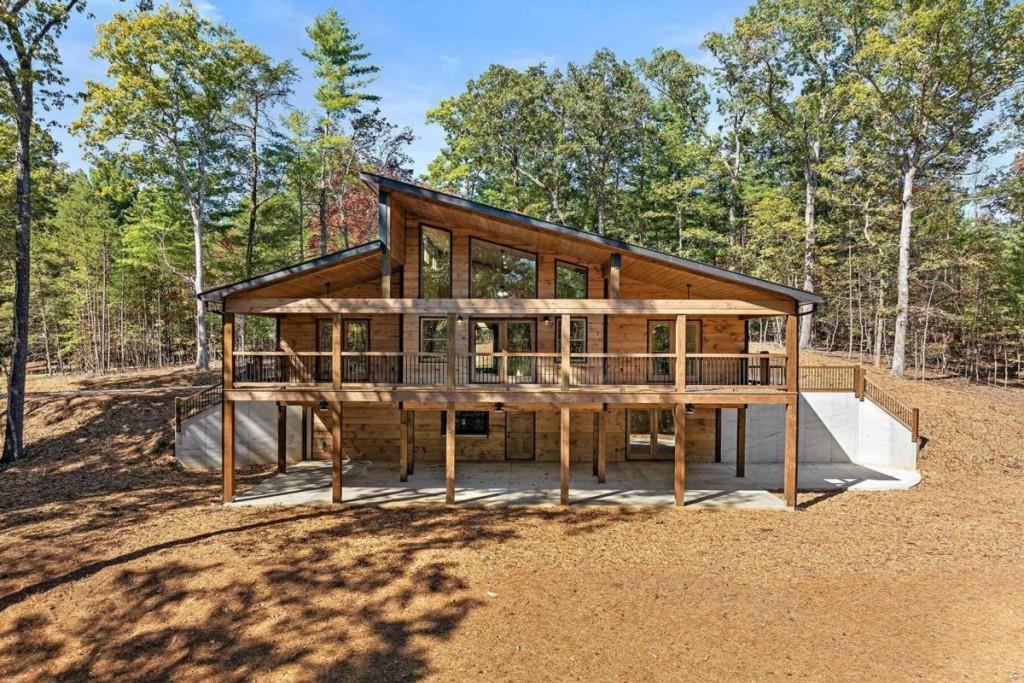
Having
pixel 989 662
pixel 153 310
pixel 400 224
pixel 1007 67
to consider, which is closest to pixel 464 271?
pixel 400 224

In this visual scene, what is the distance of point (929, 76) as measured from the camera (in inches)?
834

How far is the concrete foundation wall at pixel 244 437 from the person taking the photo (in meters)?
15.3

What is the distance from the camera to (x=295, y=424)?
1630 centimetres

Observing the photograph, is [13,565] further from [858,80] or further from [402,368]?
[858,80]

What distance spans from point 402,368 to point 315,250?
25.1 meters

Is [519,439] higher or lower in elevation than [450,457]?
lower

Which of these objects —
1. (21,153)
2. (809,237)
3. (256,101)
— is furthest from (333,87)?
(809,237)

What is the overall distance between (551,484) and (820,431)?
31.7 feet

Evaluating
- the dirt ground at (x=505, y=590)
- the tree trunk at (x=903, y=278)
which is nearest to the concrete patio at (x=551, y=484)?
the dirt ground at (x=505, y=590)

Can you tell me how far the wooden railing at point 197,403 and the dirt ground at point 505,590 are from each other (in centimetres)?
285

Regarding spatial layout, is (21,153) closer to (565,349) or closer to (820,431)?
(565,349)

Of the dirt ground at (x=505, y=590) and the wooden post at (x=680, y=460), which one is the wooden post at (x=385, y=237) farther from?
the wooden post at (x=680, y=460)

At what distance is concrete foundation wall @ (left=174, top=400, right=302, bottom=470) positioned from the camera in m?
15.3

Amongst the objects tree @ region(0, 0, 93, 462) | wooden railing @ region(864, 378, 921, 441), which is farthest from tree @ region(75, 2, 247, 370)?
wooden railing @ region(864, 378, 921, 441)
